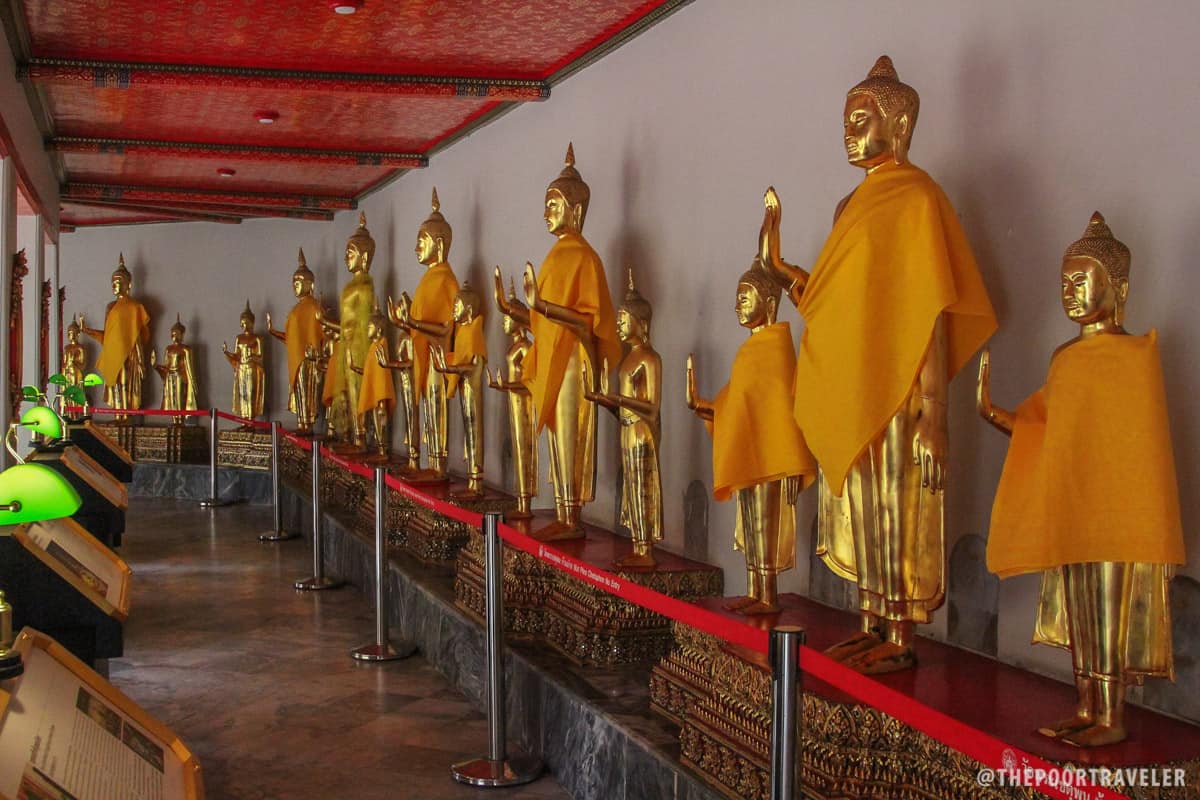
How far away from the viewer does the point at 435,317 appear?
789cm

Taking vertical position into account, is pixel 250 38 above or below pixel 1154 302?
above

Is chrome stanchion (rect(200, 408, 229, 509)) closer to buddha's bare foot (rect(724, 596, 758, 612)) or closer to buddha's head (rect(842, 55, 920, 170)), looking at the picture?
buddha's bare foot (rect(724, 596, 758, 612))

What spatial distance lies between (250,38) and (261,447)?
735 cm

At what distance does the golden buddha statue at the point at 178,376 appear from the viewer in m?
14.6

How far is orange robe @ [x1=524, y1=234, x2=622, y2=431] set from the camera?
5.38 meters

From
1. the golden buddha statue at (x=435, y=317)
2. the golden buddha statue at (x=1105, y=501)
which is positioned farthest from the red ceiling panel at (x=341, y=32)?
the golden buddha statue at (x=1105, y=501)

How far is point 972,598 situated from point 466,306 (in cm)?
423

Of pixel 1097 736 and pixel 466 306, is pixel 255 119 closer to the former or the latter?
pixel 466 306

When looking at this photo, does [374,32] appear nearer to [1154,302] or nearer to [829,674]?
[1154,302]

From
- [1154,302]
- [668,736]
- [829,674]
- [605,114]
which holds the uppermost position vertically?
[605,114]

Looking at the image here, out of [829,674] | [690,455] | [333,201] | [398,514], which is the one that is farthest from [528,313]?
[333,201]

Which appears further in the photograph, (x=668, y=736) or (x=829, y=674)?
(x=668, y=736)

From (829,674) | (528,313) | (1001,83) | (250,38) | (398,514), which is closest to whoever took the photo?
(829,674)

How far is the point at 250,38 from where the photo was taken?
6266mm
